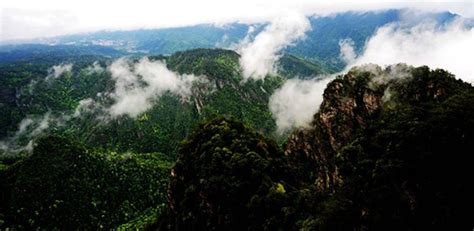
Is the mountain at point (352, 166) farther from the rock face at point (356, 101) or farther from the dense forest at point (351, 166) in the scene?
the rock face at point (356, 101)

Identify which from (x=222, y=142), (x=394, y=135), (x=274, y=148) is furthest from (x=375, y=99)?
(x=394, y=135)

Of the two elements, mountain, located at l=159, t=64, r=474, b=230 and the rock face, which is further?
the rock face

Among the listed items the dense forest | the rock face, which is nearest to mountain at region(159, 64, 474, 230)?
the dense forest

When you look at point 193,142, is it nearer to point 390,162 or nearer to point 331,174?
point 331,174

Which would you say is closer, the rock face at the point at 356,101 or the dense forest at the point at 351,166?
the dense forest at the point at 351,166

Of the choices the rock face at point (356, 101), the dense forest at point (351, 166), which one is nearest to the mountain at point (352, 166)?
the dense forest at point (351, 166)

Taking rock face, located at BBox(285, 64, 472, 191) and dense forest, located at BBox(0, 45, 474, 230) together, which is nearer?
dense forest, located at BBox(0, 45, 474, 230)

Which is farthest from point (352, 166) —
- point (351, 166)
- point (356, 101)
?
point (356, 101)

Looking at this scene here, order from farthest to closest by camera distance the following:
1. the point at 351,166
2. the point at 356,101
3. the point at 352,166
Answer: the point at 356,101 < the point at 351,166 < the point at 352,166

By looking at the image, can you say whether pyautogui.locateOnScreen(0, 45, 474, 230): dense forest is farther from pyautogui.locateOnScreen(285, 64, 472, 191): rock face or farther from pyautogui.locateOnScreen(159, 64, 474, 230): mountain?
pyautogui.locateOnScreen(285, 64, 472, 191): rock face

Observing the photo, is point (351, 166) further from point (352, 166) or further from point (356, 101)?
point (356, 101)

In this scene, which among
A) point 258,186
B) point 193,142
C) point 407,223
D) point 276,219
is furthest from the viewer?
point 193,142
